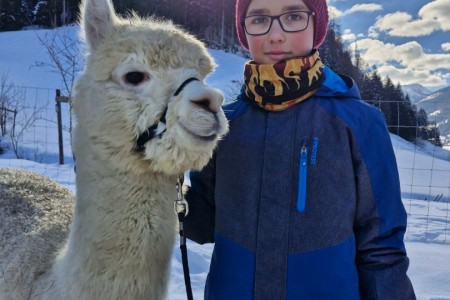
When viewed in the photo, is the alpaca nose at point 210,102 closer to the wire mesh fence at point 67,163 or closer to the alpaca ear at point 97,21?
the alpaca ear at point 97,21

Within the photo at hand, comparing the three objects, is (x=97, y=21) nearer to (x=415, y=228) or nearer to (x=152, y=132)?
(x=152, y=132)

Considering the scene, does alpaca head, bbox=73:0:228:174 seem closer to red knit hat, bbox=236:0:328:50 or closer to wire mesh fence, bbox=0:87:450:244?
red knit hat, bbox=236:0:328:50

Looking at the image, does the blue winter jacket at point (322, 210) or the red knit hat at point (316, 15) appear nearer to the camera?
the blue winter jacket at point (322, 210)

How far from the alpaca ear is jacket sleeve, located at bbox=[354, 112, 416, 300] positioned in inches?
47.0

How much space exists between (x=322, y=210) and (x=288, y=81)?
526 mm

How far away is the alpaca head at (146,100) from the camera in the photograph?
1.60m

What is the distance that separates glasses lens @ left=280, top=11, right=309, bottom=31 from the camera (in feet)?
5.98

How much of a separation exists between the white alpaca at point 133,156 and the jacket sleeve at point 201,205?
0.88ft

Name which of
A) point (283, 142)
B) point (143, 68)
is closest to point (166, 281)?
point (283, 142)

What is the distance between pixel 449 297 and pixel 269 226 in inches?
115

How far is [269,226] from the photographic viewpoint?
1.73 m

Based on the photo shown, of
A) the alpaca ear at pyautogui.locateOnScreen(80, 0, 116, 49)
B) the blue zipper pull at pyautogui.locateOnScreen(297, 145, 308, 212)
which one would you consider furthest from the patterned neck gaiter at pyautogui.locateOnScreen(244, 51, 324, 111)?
the alpaca ear at pyautogui.locateOnScreen(80, 0, 116, 49)

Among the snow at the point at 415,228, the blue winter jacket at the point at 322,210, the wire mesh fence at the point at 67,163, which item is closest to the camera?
the blue winter jacket at the point at 322,210

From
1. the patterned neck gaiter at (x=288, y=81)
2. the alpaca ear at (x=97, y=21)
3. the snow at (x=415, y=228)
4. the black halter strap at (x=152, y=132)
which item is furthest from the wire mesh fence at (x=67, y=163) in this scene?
the patterned neck gaiter at (x=288, y=81)
